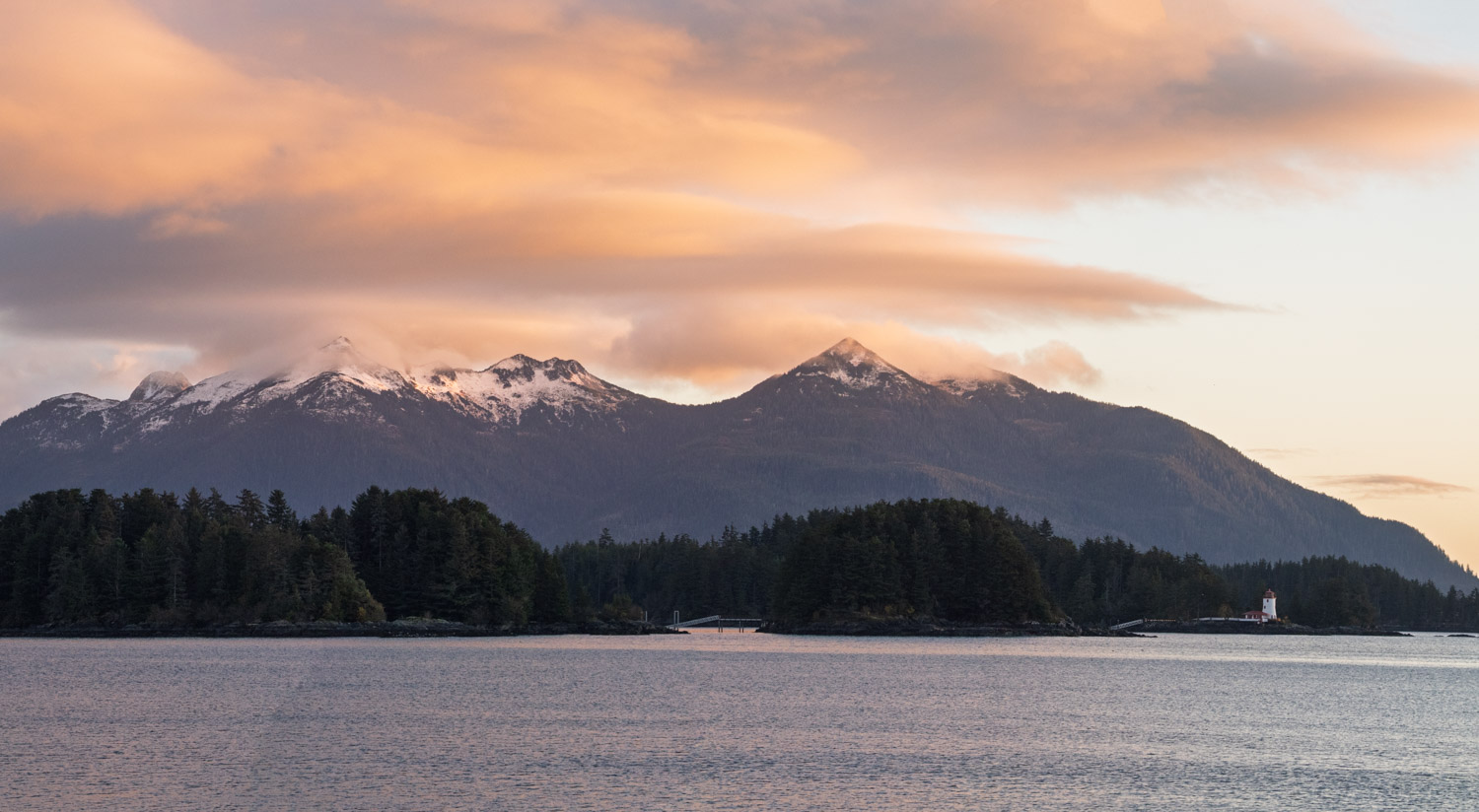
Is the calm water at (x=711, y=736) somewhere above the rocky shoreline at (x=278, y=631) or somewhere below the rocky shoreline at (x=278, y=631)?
below

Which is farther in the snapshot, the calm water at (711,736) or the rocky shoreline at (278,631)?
the rocky shoreline at (278,631)

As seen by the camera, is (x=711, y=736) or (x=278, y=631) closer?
(x=711, y=736)

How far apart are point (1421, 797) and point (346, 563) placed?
156398 mm

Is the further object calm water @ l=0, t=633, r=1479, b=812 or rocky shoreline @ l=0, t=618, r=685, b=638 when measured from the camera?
rocky shoreline @ l=0, t=618, r=685, b=638

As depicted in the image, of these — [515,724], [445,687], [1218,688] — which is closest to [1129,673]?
[1218,688]

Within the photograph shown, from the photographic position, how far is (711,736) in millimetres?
78875

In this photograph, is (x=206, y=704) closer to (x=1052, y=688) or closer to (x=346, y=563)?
(x=1052, y=688)

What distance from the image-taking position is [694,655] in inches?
6467

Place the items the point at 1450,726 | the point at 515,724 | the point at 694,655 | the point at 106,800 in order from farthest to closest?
the point at 694,655 → the point at 1450,726 → the point at 515,724 → the point at 106,800

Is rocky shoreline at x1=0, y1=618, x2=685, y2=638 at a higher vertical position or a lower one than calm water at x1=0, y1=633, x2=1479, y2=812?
higher

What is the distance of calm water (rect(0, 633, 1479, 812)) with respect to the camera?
59.6 m

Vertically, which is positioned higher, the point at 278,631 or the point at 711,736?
the point at 278,631

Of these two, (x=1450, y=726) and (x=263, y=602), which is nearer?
(x=1450, y=726)

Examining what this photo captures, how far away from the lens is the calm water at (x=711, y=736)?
59.6 meters
